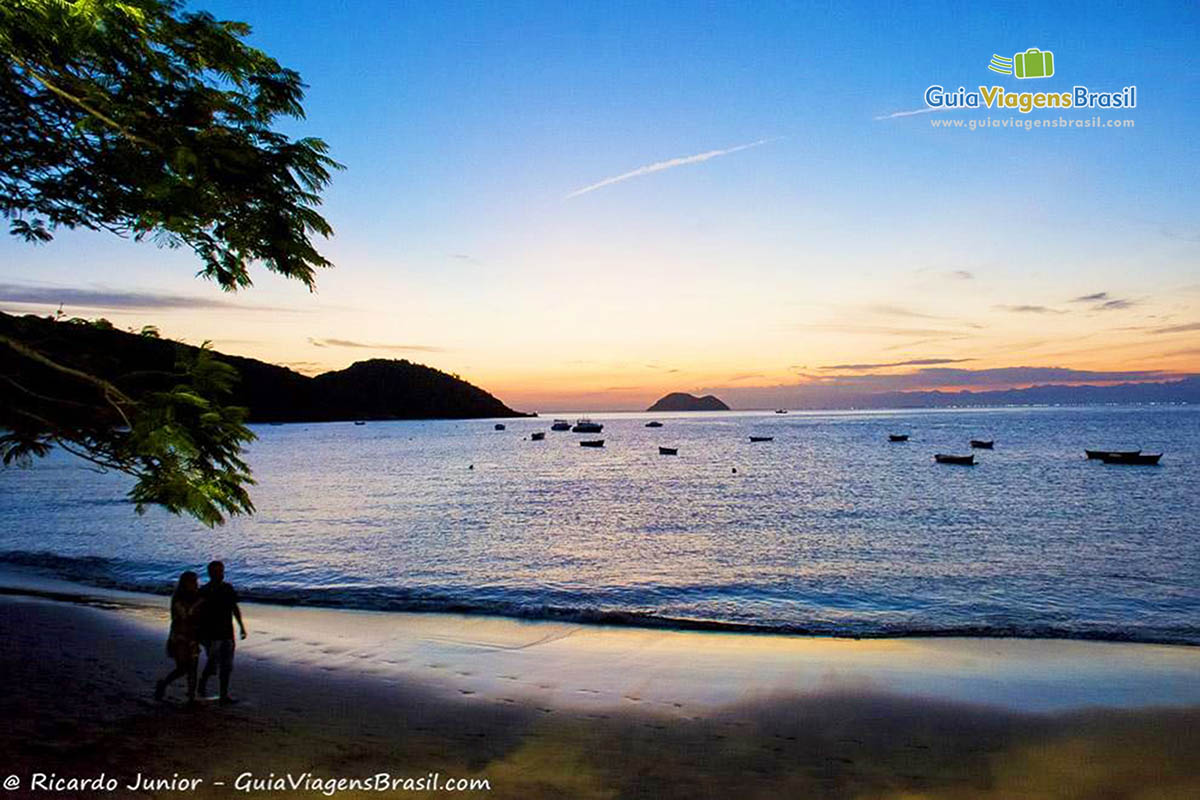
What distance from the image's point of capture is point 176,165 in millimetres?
5176

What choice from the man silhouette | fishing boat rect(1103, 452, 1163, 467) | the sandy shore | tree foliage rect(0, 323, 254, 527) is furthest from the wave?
fishing boat rect(1103, 452, 1163, 467)

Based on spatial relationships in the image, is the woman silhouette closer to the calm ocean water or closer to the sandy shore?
the sandy shore

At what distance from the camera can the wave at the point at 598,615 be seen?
16.8m

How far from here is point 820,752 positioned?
31.6 feet

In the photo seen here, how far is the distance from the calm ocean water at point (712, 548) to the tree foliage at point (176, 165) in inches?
567

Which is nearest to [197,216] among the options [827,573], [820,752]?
[820,752]

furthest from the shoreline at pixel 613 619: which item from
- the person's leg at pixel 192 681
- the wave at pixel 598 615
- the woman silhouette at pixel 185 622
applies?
the woman silhouette at pixel 185 622

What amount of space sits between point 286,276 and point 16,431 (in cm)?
372

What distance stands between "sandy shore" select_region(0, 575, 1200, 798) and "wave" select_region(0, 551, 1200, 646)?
91 cm

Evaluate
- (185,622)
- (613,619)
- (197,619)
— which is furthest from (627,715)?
(613,619)

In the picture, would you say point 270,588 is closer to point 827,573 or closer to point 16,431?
point 16,431

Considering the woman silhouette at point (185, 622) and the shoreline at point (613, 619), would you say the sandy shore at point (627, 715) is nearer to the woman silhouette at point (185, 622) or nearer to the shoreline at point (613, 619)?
the shoreline at point (613, 619)

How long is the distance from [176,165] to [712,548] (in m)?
28.2

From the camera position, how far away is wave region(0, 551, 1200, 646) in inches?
662
